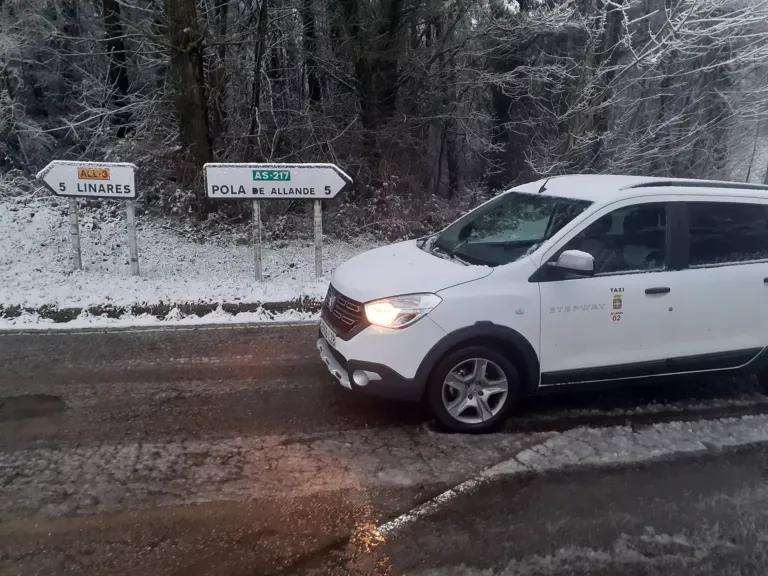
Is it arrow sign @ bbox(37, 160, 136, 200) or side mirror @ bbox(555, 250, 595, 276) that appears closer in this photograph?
side mirror @ bbox(555, 250, 595, 276)

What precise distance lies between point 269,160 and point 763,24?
12404 mm

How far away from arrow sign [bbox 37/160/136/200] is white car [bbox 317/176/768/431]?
17.6 feet

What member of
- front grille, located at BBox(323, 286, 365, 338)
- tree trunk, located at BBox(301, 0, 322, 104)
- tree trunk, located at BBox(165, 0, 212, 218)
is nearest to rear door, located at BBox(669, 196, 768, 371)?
front grille, located at BBox(323, 286, 365, 338)

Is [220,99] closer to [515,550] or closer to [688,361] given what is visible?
[688,361]

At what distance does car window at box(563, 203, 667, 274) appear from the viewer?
5188 mm

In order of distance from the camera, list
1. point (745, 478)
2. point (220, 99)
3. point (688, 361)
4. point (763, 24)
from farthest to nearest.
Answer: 1. point (763, 24)
2. point (220, 99)
3. point (688, 361)
4. point (745, 478)

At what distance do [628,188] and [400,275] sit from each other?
2.07 m

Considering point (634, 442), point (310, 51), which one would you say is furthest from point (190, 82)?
point (634, 442)

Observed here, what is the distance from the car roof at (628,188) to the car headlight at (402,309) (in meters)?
1.69

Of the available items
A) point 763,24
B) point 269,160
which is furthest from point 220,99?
point 763,24

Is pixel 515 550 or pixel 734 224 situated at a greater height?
pixel 734 224

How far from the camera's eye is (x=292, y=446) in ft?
15.9

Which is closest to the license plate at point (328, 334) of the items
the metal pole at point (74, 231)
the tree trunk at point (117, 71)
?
the metal pole at point (74, 231)

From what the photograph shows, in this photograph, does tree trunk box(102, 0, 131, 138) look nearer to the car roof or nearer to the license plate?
the license plate
